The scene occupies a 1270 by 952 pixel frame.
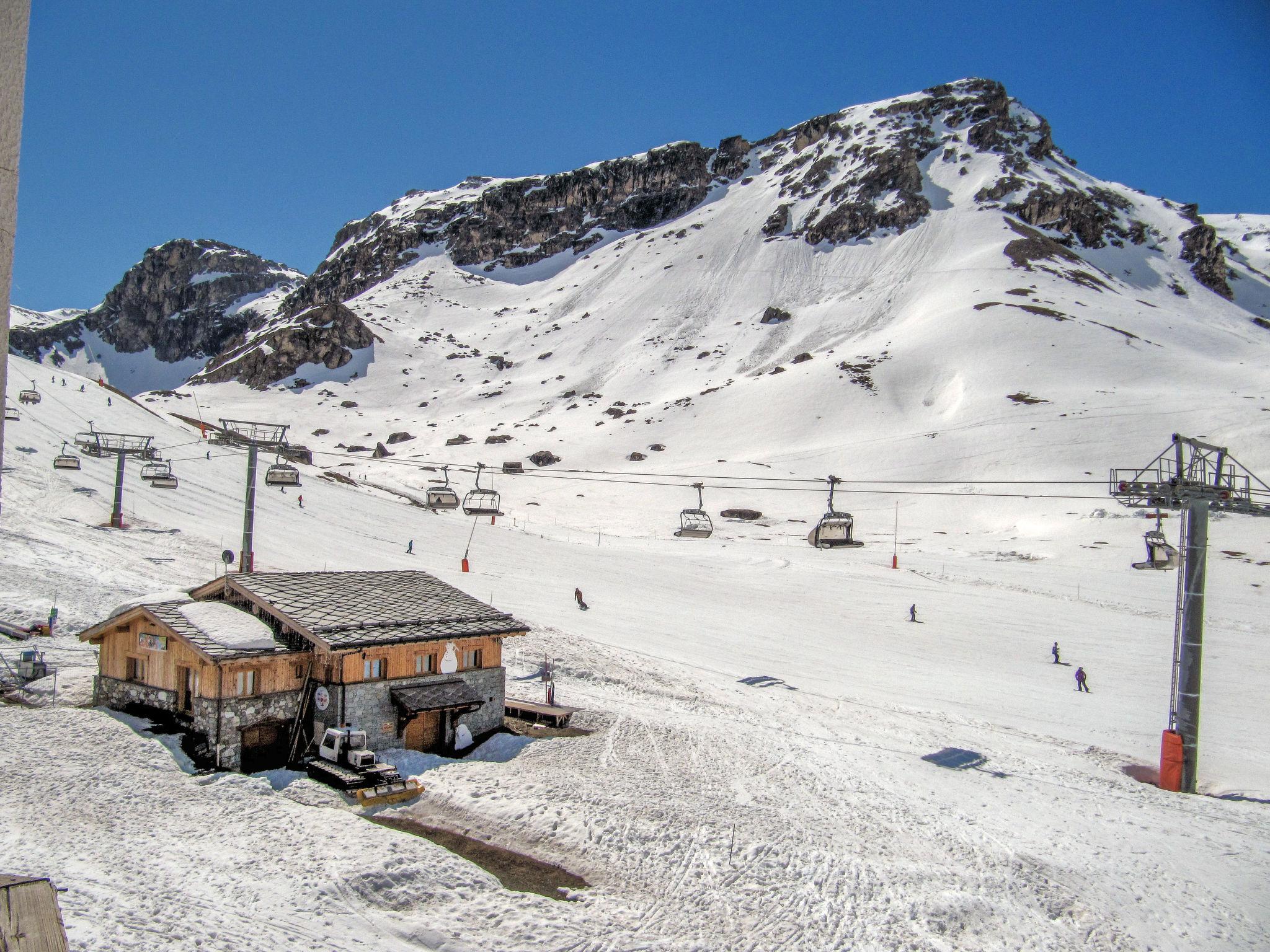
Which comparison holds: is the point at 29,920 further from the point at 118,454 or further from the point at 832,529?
the point at 118,454

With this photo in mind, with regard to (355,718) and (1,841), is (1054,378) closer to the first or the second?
(355,718)

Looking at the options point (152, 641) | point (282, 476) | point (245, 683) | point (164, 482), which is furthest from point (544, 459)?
point (245, 683)

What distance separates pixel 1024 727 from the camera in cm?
2795

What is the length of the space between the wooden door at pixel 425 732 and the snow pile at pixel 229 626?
4.05 metres

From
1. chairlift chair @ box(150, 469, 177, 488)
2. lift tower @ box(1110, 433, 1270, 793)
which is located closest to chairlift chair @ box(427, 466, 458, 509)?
chairlift chair @ box(150, 469, 177, 488)

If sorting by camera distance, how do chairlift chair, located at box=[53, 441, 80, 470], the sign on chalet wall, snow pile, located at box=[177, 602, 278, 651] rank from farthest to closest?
1. chairlift chair, located at box=[53, 441, 80, 470]
2. the sign on chalet wall
3. snow pile, located at box=[177, 602, 278, 651]

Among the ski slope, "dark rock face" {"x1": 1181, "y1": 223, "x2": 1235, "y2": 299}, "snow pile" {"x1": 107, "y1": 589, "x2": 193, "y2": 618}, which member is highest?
"dark rock face" {"x1": 1181, "y1": 223, "x2": 1235, "y2": 299}

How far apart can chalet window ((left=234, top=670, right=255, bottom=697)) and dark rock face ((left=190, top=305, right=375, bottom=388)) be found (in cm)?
12802

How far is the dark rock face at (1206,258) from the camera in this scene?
6088 inches

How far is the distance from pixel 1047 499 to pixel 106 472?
233 ft

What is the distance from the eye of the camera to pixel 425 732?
2217cm

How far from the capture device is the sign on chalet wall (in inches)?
829

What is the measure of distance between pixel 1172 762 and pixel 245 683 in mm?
23685

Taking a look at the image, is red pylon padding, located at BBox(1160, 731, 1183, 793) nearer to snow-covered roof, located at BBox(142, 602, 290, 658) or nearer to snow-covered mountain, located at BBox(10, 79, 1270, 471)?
snow-covered roof, located at BBox(142, 602, 290, 658)
